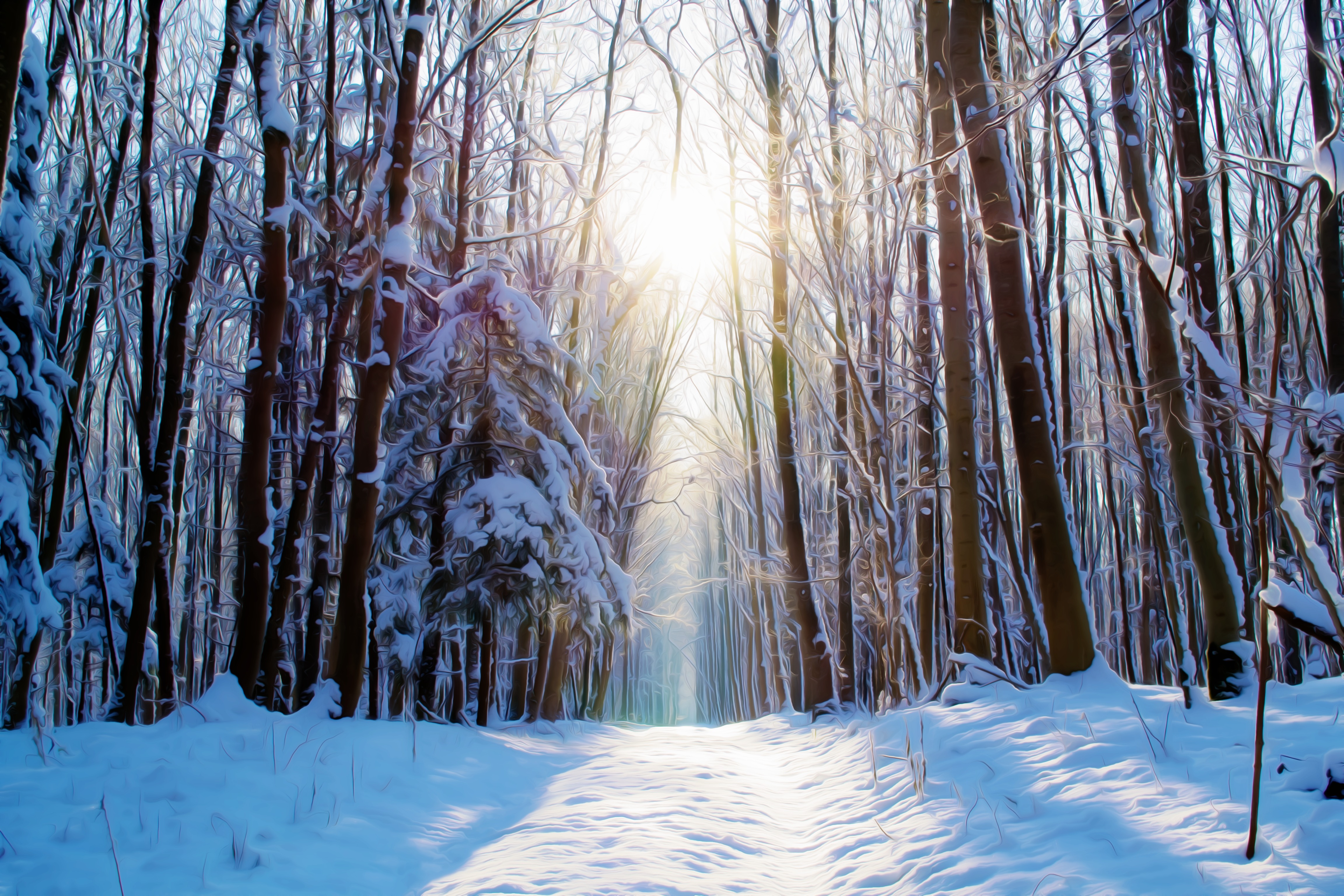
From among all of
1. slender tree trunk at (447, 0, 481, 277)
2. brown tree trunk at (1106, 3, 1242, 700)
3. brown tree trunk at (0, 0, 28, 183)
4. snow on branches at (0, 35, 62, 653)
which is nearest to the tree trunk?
slender tree trunk at (447, 0, 481, 277)

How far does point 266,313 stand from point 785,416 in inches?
282

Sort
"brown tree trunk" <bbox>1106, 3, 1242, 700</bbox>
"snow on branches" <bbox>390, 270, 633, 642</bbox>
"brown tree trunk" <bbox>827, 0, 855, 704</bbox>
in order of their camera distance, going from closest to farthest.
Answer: "brown tree trunk" <bbox>1106, 3, 1242, 700</bbox> < "snow on branches" <bbox>390, 270, 633, 642</bbox> < "brown tree trunk" <bbox>827, 0, 855, 704</bbox>

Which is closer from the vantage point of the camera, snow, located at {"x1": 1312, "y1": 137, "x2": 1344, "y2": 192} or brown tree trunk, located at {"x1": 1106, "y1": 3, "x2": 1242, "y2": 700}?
snow, located at {"x1": 1312, "y1": 137, "x2": 1344, "y2": 192}

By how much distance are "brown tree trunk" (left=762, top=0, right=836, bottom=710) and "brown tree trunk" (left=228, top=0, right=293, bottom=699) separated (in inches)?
241

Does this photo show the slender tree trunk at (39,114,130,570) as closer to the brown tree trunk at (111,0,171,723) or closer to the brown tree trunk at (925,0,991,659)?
the brown tree trunk at (111,0,171,723)

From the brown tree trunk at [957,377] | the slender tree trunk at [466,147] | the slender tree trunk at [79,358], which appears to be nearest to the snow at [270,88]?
the slender tree trunk at [79,358]

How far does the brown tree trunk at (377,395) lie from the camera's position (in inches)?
238

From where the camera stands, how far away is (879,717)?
7383 millimetres

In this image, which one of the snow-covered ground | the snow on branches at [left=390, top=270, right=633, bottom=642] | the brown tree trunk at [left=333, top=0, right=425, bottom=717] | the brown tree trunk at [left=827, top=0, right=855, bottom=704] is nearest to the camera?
the snow-covered ground

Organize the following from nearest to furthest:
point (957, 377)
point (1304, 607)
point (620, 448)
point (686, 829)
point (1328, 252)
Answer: point (1304, 607), point (686, 829), point (1328, 252), point (957, 377), point (620, 448)

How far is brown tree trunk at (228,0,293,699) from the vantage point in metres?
6.31

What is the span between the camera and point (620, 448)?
555 inches

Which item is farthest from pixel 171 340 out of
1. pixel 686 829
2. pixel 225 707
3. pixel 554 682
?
pixel 554 682

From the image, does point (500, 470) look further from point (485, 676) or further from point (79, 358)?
point (79, 358)
